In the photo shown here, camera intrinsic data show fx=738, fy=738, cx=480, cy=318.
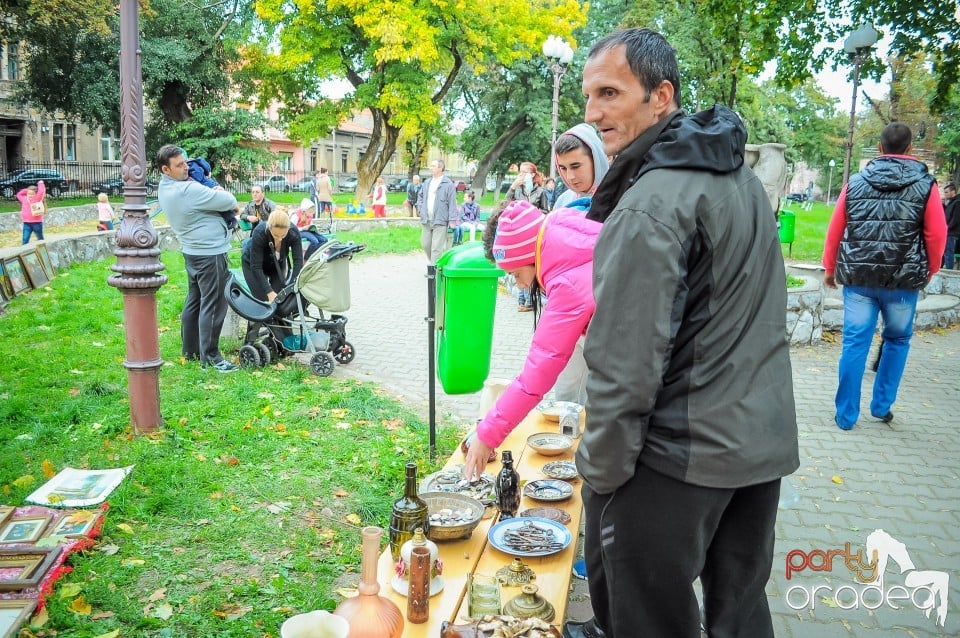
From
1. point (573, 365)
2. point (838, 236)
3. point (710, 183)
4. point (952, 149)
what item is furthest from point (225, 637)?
point (952, 149)

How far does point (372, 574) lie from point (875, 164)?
5102mm

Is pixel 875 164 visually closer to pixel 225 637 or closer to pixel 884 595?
pixel 884 595

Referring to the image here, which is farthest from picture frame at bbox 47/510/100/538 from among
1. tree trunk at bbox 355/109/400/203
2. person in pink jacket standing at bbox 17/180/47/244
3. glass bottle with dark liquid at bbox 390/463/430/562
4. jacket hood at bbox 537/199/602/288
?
tree trunk at bbox 355/109/400/203

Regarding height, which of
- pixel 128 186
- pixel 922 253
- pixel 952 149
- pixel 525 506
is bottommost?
pixel 525 506

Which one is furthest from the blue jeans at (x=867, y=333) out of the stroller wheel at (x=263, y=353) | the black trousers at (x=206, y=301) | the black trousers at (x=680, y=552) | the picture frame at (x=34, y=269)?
the picture frame at (x=34, y=269)

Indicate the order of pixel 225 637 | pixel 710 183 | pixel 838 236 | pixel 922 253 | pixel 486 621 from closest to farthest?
pixel 710 183 < pixel 486 621 < pixel 225 637 < pixel 922 253 < pixel 838 236

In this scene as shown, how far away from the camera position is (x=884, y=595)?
3.57 meters

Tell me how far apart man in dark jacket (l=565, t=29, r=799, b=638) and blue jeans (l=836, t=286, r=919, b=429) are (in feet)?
14.0

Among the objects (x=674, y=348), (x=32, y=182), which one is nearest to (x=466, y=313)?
(x=674, y=348)

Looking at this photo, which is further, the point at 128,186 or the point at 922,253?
the point at 922,253

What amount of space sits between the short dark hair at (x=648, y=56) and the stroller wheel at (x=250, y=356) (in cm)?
604

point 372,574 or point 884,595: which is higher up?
point 372,574

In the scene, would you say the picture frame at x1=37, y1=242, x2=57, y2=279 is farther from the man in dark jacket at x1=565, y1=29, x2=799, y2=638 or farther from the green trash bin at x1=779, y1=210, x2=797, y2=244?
the green trash bin at x1=779, y1=210, x2=797, y2=244

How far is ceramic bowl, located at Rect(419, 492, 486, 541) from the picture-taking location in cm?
262
